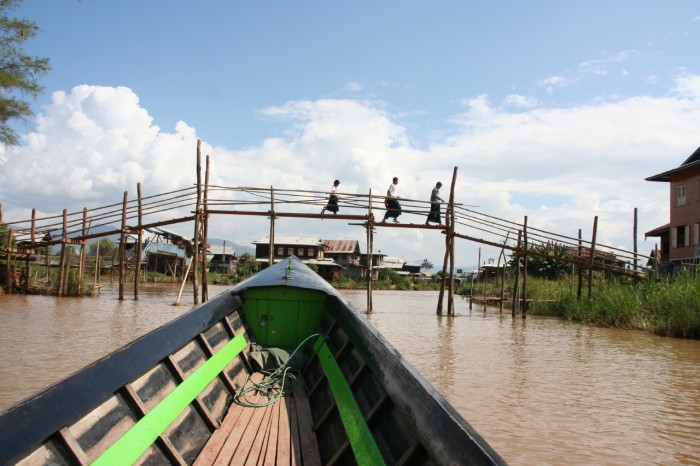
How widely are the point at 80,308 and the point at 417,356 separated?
36.2ft

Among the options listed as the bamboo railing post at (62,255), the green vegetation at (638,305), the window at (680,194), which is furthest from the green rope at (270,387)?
the window at (680,194)

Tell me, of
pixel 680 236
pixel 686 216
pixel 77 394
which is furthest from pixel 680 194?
pixel 77 394

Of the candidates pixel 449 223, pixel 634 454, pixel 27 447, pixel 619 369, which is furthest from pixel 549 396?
pixel 449 223

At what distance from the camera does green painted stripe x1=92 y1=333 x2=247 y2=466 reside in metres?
2.45

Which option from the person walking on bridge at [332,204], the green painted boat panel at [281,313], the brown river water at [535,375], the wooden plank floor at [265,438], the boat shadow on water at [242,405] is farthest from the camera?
the person walking on bridge at [332,204]

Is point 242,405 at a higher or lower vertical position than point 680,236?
lower

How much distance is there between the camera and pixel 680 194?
76.2 feet

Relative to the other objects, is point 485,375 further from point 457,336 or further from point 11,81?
point 11,81

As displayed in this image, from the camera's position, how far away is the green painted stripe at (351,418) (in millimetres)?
2623

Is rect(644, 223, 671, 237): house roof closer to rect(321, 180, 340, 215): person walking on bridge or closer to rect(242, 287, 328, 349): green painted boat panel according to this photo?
rect(321, 180, 340, 215): person walking on bridge

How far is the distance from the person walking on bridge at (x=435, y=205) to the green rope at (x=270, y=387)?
40.3 ft

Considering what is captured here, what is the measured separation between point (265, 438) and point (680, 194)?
25.0 meters

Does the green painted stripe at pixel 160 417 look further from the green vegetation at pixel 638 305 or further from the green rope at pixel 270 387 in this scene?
the green vegetation at pixel 638 305

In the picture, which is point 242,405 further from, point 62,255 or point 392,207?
point 62,255
